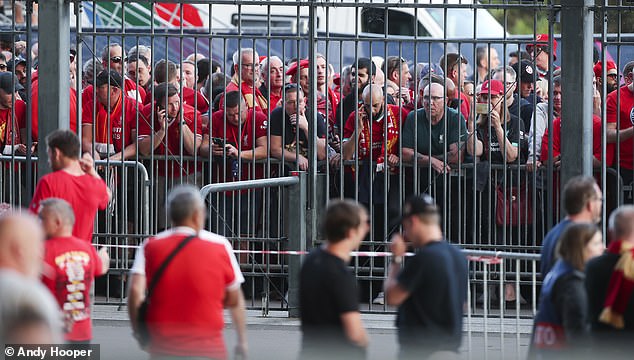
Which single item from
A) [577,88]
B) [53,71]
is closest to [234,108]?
[53,71]

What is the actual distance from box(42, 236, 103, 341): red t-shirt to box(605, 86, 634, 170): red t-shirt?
224 inches

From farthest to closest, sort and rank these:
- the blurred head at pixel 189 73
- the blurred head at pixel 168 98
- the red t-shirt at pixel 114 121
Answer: the blurred head at pixel 189 73
the red t-shirt at pixel 114 121
the blurred head at pixel 168 98

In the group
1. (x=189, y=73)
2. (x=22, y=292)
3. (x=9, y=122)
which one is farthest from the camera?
(x=189, y=73)

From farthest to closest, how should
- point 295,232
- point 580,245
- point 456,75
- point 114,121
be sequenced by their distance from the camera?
point 456,75
point 114,121
point 295,232
point 580,245

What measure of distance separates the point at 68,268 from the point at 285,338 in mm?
3513

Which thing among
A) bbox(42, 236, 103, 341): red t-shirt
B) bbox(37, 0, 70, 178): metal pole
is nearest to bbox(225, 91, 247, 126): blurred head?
bbox(37, 0, 70, 178): metal pole

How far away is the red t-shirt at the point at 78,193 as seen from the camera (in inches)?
374

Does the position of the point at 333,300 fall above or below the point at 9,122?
below

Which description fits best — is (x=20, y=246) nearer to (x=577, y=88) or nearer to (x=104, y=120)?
(x=577, y=88)

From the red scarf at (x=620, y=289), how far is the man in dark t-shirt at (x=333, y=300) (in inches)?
56.1

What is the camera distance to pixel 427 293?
761 centimetres

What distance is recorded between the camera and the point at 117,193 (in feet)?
41.9

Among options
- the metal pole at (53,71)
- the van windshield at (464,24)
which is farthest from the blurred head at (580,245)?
the van windshield at (464,24)

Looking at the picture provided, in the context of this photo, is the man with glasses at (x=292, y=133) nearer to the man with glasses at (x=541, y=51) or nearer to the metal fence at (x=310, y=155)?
the metal fence at (x=310, y=155)
